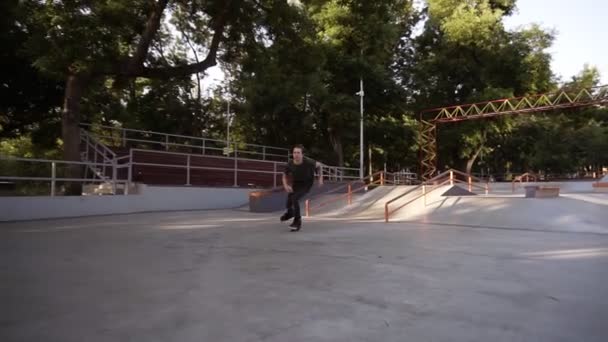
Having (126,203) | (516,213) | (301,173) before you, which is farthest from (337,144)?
(301,173)

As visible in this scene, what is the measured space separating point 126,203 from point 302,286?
1029cm

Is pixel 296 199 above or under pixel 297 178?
under

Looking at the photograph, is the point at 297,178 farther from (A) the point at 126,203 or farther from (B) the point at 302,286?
(A) the point at 126,203

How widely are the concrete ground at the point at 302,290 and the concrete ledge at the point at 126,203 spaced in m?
4.31

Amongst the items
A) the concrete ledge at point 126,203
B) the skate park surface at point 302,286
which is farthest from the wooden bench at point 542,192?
the concrete ledge at point 126,203

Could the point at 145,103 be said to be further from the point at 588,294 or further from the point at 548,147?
the point at 548,147

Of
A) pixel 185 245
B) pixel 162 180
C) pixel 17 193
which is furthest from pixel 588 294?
pixel 162 180

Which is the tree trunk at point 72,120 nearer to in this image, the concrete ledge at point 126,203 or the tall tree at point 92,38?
the tall tree at point 92,38

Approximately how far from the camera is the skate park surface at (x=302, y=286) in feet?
8.22

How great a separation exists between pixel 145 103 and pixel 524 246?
2294 centimetres

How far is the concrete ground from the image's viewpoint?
8.18ft

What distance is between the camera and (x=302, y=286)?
3.55 meters

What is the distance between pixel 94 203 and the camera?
1138 centimetres

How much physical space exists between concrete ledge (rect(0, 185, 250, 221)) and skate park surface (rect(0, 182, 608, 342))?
2.81 m
